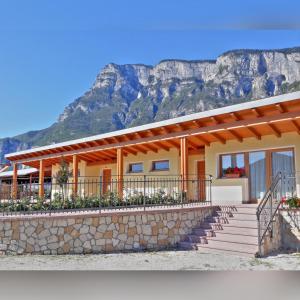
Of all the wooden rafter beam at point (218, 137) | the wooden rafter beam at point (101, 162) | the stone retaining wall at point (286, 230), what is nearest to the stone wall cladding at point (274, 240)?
the stone retaining wall at point (286, 230)

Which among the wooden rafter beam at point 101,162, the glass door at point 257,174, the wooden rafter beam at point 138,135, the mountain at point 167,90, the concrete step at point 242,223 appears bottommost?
the concrete step at point 242,223

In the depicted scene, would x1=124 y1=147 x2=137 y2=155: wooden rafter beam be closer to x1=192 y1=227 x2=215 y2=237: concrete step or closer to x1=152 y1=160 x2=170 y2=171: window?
x1=152 y1=160 x2=170 y2=171: window

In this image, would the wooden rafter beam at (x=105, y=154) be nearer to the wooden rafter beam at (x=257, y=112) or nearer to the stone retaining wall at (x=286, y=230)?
the wooden rafter beam at (x=257, y=112)

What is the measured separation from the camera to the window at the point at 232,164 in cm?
1330

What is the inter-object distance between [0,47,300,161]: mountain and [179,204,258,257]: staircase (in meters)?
75.3

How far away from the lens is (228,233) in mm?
9664

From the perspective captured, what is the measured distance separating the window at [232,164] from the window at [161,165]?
3.25 m

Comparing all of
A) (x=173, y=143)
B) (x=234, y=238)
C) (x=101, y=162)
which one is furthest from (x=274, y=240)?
(x=101, y=162)

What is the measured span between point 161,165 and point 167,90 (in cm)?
9954

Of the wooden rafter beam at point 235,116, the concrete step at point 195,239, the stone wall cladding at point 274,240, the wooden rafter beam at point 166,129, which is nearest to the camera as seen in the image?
the stone wall cladding at point 274,240

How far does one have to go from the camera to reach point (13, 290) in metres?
5.77

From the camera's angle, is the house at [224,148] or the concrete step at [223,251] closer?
the concrete step at [223,251]

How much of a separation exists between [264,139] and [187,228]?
4.37 m

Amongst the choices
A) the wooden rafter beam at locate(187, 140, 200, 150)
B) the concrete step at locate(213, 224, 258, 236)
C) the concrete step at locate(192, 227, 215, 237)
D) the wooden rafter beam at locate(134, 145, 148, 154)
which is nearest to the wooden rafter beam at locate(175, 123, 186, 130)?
the wooden rafter beam at locate(187, 140, 200, 150)
